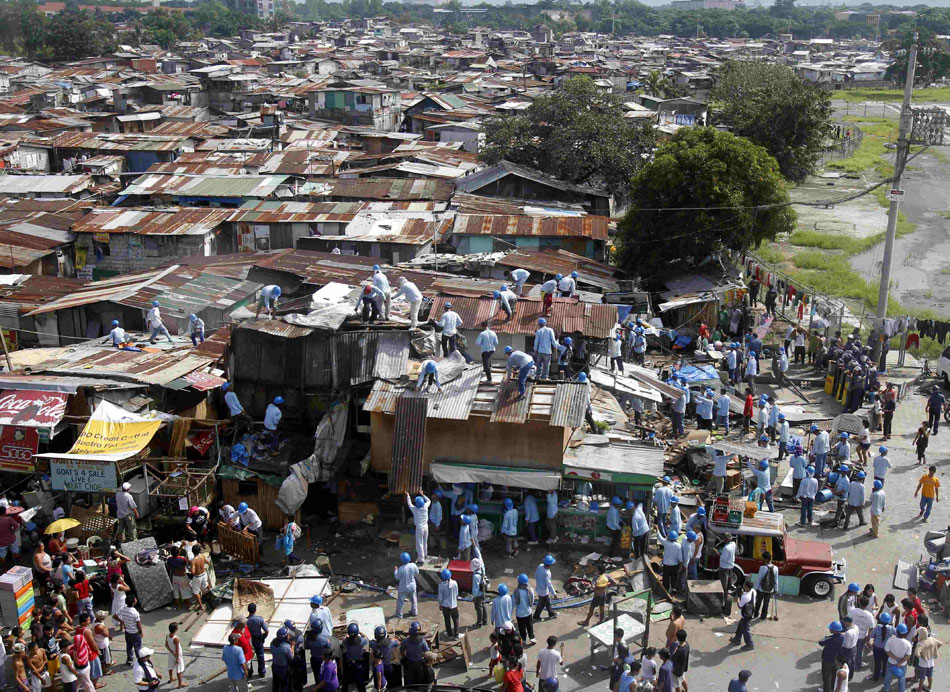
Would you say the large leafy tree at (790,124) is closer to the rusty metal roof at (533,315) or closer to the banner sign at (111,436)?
the rusty metal roof at (533,315)

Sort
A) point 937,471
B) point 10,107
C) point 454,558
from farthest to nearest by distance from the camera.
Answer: point 10,107
point 937,471
point 454,558

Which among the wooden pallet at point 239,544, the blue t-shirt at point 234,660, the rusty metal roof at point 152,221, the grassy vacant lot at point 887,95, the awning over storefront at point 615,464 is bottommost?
the wooden pallet at point 239,544

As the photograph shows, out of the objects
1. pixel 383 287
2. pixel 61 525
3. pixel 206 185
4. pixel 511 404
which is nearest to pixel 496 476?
pixel 511 404

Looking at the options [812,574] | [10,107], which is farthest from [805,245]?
[10,107]

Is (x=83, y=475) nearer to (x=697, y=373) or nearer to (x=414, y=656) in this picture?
(x=414, y=656)

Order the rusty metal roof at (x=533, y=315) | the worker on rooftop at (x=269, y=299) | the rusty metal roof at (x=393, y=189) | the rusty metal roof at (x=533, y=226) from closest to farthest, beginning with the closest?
1. the worker on rooftop at (x=269, y=299)
2. the rusty metal roof at (x=533, y=315)
3. the rusty metal roof at (x=533, y=226)
4. the rusty metal roof at (x=393, y=189)

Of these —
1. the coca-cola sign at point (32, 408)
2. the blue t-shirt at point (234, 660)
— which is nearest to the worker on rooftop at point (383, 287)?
the coca-cola sign at point (32, 408)

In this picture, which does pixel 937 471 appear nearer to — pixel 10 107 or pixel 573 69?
pixel 10 107
